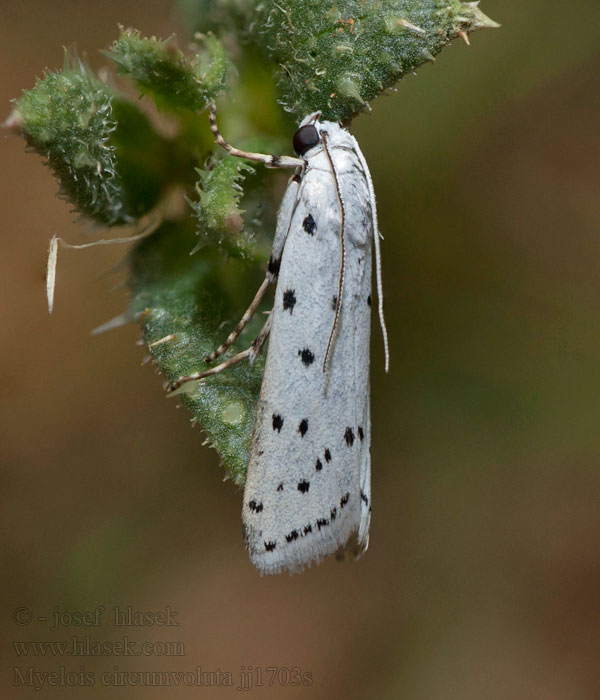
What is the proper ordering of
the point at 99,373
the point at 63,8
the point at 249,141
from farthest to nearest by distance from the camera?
1. the point at 99,373
2. the point at 63,8
3. the point at 249,141

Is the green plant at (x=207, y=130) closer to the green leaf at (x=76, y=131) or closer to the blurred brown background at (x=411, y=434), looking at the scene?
the green leaf at (x=76, y=131)

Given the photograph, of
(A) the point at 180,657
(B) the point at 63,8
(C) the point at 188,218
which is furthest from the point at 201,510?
(B) the point at 63,8

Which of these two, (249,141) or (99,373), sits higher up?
(249,141)

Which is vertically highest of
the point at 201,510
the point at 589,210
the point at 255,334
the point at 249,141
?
the point at 249,141

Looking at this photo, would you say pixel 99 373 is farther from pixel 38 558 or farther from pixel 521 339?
pixel 521 339

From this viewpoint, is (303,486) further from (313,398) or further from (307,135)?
(307,135)

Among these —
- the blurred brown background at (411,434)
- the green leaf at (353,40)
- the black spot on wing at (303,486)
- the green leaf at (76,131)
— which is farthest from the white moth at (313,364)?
the blurred brown background at (411,434)

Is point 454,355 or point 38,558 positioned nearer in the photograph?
point 38,558

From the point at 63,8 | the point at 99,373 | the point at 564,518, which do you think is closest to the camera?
the point at 63,8
